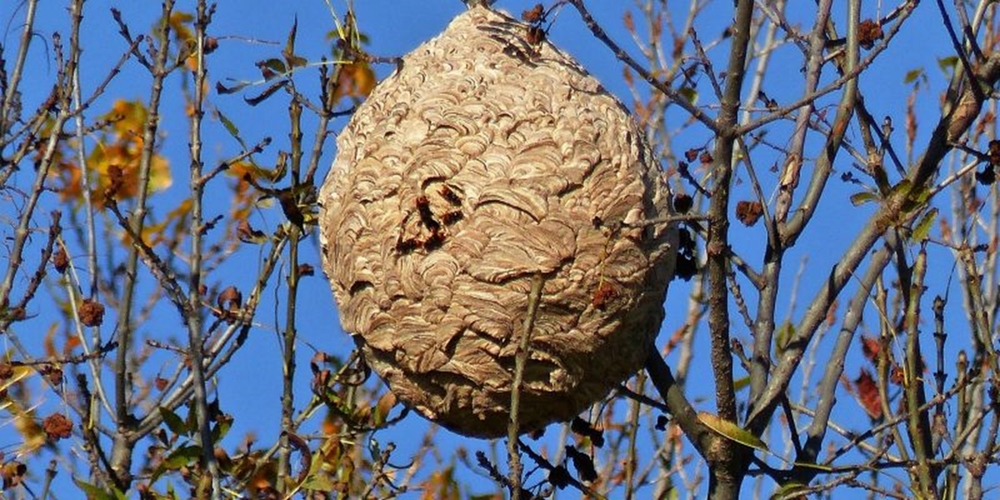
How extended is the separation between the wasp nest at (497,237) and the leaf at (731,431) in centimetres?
20

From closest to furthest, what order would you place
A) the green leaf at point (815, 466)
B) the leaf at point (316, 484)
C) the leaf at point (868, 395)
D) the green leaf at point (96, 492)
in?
the green leaf at point (96, 492)
the green leaf at point (815, 466)
the leaf at point (316, 484)
the leaf at point (868, 395)

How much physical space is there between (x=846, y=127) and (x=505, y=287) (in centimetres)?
85

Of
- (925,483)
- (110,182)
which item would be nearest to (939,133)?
(925,483)

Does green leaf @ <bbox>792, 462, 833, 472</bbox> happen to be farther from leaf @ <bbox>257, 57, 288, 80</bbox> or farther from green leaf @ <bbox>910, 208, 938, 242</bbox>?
leaf @ <bbox>257, 57, 288, 80</bbox>

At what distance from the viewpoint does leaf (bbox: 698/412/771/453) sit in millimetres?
2705

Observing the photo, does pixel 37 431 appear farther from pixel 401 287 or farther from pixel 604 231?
pixel 604 231

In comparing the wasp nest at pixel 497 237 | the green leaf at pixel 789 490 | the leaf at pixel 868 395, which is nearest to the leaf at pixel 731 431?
the green leaf at pixel 789 490

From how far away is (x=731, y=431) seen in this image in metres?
2.73

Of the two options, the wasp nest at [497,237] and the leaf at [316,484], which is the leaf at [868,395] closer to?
the wasp nest at [497,237]

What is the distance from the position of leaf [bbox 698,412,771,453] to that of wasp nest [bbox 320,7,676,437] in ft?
0.65

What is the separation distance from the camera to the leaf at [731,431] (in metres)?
2.71

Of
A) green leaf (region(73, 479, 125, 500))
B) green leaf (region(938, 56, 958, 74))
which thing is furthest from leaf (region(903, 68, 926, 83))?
green leaf (region(73, 479, 125, 500))

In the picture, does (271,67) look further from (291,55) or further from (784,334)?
(784,334)

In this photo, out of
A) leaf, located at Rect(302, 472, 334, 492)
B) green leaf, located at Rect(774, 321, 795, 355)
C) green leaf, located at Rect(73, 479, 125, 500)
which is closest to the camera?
green leaf, located at Rect(73, 479, 125, 500)
